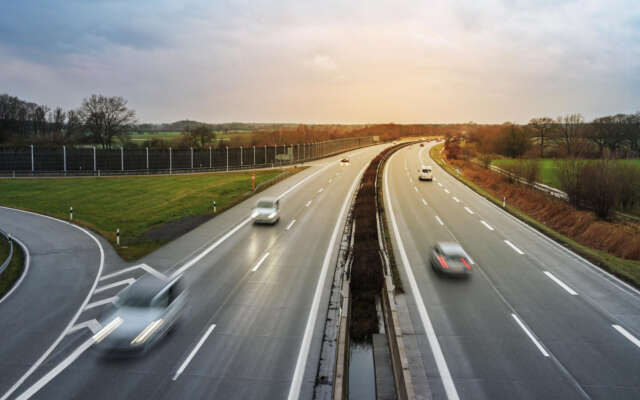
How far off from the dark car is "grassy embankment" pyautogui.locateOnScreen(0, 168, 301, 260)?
14435 mm

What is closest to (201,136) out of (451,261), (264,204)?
(264,204)

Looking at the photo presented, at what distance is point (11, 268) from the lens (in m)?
17.5

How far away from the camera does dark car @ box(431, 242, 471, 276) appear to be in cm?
1681

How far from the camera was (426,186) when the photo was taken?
44.2 meters

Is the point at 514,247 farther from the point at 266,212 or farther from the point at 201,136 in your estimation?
the point at 201,136

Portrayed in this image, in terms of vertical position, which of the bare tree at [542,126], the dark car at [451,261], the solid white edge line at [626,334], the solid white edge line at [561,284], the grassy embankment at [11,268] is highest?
the bare tree at [542,126]

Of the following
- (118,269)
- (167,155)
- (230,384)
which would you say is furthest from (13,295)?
(167,155)

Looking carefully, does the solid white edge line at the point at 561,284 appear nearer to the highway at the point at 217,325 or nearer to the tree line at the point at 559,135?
the highway at the point at 217,325

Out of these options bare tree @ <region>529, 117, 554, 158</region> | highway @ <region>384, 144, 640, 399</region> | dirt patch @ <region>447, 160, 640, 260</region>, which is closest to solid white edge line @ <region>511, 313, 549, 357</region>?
highway @ <region>384, 144, 640, 399</region>

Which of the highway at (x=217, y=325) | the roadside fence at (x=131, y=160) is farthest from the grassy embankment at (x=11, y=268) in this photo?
the roadside fence at (x=131, y=160)

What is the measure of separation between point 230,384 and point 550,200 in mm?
34257

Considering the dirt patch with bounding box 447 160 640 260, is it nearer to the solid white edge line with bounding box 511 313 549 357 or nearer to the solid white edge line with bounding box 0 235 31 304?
the solid white edge line with bounding box 511 313 549 357

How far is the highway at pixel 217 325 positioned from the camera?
9.37 m

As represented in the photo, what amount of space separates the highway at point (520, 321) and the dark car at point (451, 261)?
1.31 feet
